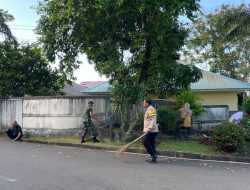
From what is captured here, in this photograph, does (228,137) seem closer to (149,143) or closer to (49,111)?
(149,143)

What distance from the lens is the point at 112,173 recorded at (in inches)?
384

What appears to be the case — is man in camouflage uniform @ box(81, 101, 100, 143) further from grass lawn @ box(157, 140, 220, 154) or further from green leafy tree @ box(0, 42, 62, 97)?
green leafy tree @ box(0, 42, 62, 97)

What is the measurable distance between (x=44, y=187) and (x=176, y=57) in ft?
33.3

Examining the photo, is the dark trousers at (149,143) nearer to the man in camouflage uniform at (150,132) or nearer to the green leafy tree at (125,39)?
the man in camouflage uniform at (150,132)

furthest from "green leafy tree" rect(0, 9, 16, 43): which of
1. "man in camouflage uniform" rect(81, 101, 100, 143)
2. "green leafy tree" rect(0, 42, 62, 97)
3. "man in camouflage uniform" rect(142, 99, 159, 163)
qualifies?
"man in camouflage uniform" rect(142, 99, 159, 163)

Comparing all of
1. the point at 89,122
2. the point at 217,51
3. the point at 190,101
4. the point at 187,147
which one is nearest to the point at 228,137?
the point at 187,147

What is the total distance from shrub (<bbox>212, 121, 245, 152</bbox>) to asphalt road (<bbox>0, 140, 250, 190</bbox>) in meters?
1.10

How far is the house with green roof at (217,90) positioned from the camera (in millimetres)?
28344

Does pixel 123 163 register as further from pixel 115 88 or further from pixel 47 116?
pixel 47 116

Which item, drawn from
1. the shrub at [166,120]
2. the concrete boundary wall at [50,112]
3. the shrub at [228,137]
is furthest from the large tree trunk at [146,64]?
the shrub at [228,137]

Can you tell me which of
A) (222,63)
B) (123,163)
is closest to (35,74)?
(123,163)

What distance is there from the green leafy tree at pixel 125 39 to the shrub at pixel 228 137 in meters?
3.33

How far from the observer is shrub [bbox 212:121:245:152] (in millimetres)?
13250

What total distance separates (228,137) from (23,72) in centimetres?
1256
